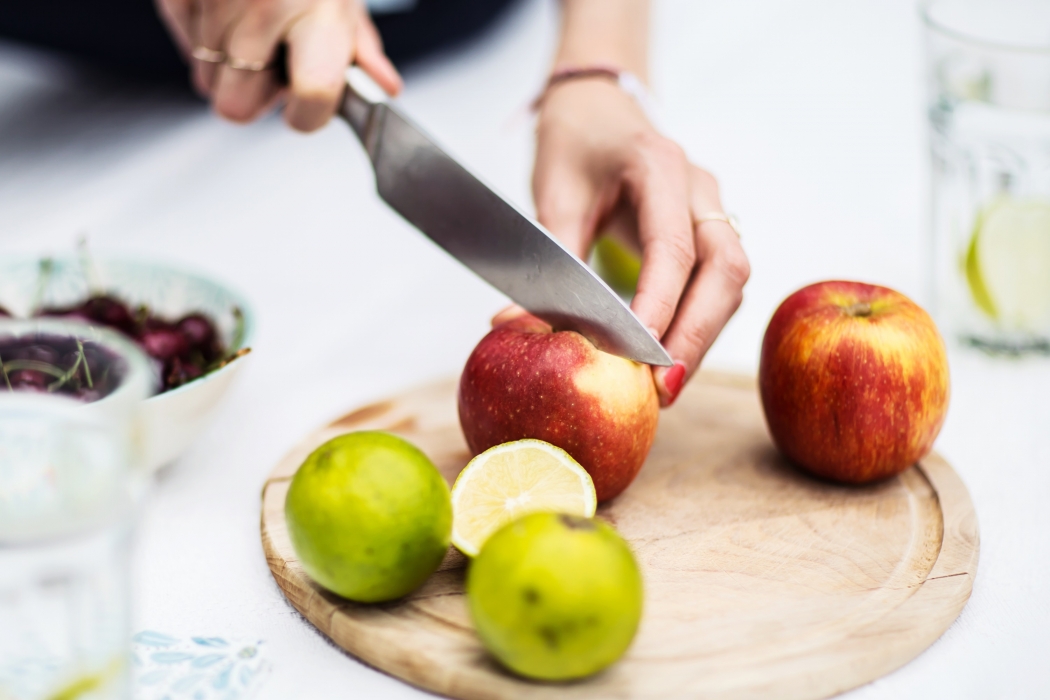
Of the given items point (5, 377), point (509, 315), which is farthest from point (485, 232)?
point (5, 377)

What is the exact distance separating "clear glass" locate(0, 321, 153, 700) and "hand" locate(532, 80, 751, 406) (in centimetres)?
69

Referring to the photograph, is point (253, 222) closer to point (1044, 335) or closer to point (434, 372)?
point (434, 372)

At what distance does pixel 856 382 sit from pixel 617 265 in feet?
2.14

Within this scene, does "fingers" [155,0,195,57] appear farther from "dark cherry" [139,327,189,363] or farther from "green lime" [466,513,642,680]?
"green lime" [466,513,642,680]

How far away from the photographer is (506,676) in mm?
960

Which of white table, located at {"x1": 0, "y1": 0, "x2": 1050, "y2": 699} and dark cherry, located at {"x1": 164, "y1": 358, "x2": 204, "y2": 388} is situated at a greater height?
dark cherry, located at {"x1": 164, "y1": 358, "x2": 204, "y2": 388}

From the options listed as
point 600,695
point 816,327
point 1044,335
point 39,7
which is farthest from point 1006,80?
point 39,7

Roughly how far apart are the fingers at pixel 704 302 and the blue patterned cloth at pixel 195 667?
588 millimetres

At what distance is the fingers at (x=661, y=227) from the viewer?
4.20 ft

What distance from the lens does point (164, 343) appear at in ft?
4.40

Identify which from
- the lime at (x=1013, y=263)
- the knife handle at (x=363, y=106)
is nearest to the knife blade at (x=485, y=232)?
the knife handle at (x=363, y=106)

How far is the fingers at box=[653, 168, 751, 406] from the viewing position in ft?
4.27

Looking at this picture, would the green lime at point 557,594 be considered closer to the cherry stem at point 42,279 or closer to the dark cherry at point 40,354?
the dark cherry at point 40,354

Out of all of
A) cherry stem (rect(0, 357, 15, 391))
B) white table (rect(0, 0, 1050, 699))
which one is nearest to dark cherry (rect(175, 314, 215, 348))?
white table (rect(0, 0, 1050, 699))
